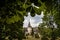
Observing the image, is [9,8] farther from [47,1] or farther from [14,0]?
[47,1]

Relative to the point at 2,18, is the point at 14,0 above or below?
above

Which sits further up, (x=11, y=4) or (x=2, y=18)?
(x=11, y=4)

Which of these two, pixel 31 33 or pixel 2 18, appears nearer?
pixel 2 18

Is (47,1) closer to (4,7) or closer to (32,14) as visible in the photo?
(32,14)

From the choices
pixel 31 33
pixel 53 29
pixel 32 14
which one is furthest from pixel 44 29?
pixel 32 14

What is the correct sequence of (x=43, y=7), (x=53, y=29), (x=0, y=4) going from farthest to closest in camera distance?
1. (x=53, y=29)
2. (x=43, y=7)
3. (x=0, y=4)

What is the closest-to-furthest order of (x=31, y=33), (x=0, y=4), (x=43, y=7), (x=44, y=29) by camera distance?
(x=0, y=4)
(x=43, y=7)
(x=44, y=29)
(x=31, y=33)

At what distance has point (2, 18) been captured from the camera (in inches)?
224

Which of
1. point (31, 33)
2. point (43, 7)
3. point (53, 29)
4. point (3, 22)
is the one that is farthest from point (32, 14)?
point (31, 33)

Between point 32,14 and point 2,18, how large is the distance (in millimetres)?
856

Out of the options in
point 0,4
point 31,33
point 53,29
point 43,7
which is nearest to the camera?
point 0,4

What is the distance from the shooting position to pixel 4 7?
550 centimetres

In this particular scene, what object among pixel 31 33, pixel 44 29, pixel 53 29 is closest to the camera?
pixel 53 29

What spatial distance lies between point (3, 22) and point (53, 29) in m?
44.3
